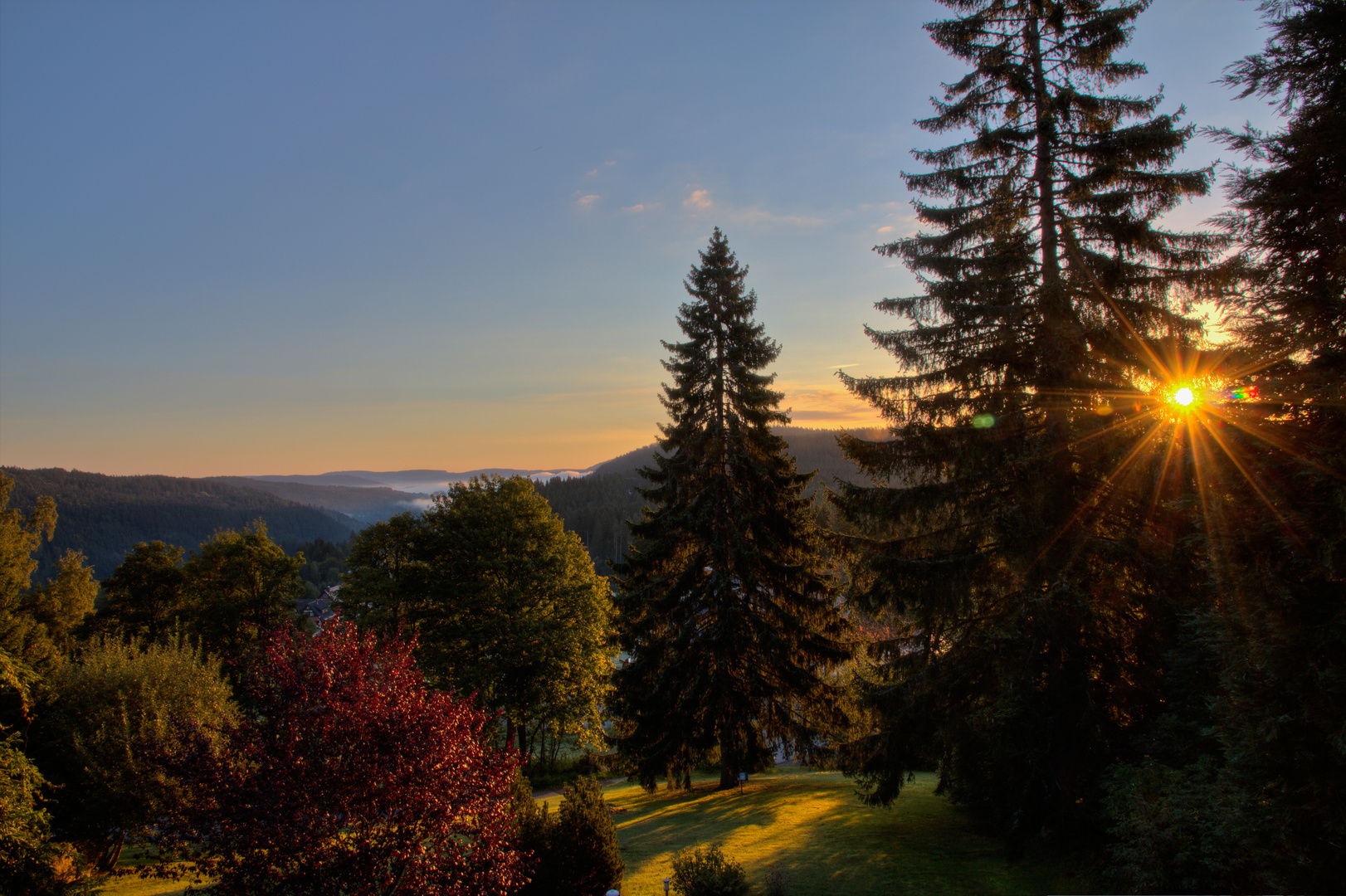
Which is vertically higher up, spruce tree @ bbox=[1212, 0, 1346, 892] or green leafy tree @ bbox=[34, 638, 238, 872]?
spruce tree @ bbox=[1212, 0, 1346, 892]

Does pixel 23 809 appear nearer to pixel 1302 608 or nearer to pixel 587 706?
pixel 587 706

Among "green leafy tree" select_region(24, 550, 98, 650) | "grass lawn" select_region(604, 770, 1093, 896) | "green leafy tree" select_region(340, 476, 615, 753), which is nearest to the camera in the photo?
"grass lawn" select_region(604, 770, 1093, 896)

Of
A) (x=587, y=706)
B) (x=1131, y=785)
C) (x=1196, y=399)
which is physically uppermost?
(x=1196, y=399)

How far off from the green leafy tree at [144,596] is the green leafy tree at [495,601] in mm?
12886

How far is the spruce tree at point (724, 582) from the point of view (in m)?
17.5

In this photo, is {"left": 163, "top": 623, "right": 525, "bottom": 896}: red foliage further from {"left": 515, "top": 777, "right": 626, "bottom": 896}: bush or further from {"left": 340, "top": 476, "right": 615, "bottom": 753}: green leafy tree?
{"left": 340, "top": 476, "right": 615, "bottom": 753}: green leafy tree

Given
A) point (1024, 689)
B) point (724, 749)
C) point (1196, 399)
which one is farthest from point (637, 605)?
point (1196, 399)

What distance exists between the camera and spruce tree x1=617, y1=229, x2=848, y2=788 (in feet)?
57.5

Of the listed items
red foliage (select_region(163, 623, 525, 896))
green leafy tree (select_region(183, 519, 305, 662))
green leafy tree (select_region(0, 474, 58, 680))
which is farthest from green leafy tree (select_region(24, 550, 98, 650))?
red foliage (select_region(163, 623, 525, 896))

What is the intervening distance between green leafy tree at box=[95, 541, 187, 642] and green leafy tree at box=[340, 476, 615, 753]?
12.9 meters

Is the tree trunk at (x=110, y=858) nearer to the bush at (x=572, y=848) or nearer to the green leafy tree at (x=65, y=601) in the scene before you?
the bush at (x=572, y=848)

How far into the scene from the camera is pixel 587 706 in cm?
2450

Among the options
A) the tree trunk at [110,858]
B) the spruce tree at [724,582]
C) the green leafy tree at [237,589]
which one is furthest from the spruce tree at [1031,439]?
the green leafy tree at [237,589]

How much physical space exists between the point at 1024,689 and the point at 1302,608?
4030 mm
